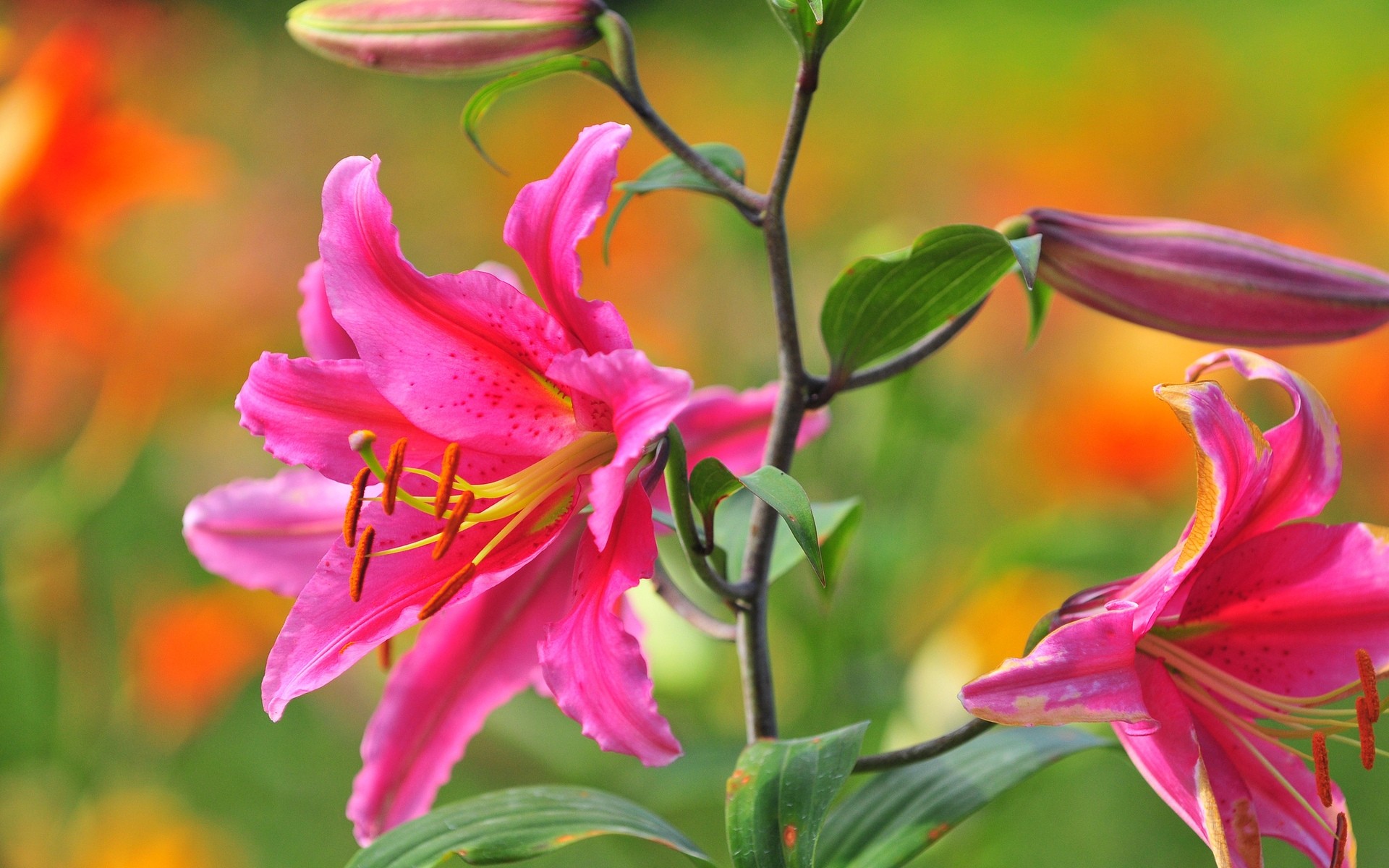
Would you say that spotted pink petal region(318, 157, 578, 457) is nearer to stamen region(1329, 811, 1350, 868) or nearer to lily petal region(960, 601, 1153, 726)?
lily petal region(960, 601, 1153, 726)

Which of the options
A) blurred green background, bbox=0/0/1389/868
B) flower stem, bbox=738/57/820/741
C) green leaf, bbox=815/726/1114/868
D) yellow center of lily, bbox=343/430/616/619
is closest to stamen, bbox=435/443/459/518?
yellow center of lily, bbox=343/430/616/619

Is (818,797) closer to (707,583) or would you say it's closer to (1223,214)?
(707,583)

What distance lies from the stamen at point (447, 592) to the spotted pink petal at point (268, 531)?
0.10 meters

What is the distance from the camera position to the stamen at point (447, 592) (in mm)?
342

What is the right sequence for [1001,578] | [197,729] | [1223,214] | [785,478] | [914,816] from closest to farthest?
1. [785,478]
2. [914,816]
3. [1001,578]
4. [197,729]
5. [1223,214]

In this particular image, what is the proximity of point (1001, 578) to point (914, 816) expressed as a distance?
0.41 m

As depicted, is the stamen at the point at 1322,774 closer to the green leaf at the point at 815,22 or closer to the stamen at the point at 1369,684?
the stamen at the point at 1369,684

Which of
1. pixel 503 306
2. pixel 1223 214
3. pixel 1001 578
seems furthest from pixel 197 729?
pixel 1223 214

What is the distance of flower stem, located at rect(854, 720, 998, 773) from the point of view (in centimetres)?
37

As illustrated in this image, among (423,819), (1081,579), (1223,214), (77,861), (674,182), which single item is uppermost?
(1223,214)

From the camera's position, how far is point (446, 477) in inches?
14.0

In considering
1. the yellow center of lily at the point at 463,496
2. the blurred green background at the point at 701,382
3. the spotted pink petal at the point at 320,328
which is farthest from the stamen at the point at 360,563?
the blurred green background at the point at 701,382

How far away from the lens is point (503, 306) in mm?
364

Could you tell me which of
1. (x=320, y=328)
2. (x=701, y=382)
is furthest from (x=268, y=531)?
(x=701, y=382)
